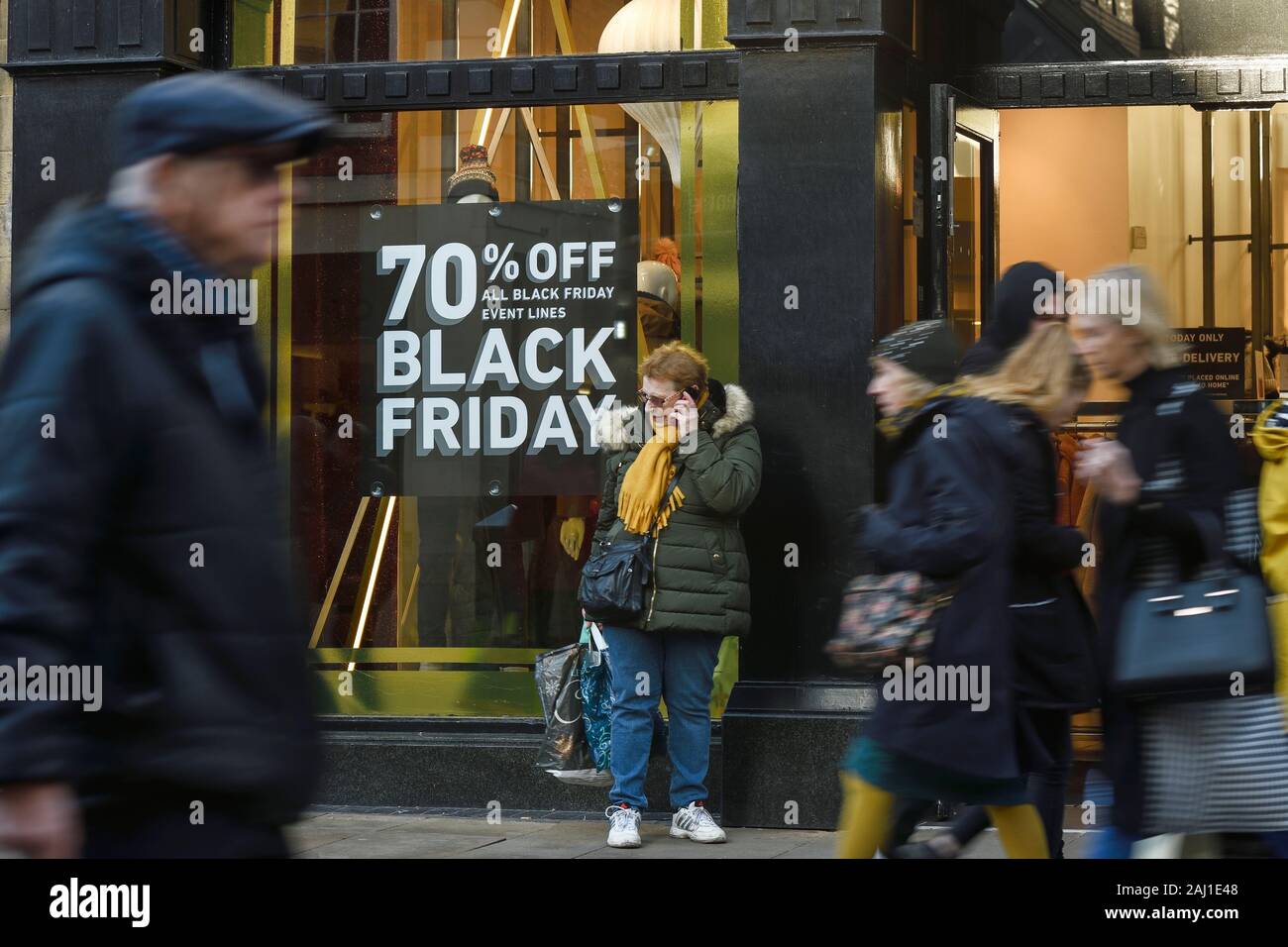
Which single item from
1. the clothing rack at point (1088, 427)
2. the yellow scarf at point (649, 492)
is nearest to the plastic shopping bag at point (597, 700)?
the yellow scarf at point (649, 492)

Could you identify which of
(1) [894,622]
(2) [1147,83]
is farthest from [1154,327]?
(2) [1147,83]

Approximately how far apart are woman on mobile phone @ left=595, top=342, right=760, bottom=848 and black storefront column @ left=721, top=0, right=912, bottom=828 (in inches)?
11.0

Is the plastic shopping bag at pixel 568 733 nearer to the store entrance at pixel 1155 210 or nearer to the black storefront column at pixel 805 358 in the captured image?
the black storefront column at pixel 805 358

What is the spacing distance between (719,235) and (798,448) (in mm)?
1102

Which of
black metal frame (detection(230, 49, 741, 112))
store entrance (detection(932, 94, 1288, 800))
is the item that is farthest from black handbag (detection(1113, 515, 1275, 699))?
black metal frame (detection(230, 49, 741, 112))

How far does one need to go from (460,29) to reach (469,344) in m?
1.48

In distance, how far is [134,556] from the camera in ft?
7.22

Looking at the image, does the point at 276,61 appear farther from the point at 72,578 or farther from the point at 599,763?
the point at 72,578

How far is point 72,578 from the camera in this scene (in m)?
2.12

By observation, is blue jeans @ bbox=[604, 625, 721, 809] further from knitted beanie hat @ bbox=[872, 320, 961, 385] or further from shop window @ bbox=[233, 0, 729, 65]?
shop window @ bbox=[233, 0, 729, 65]

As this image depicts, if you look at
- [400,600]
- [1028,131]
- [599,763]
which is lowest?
[599,763]

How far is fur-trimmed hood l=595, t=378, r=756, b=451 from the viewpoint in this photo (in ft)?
22.5

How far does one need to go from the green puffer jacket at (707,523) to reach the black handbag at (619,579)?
0.05 metres

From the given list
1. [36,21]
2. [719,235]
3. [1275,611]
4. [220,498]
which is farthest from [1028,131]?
[220,498]
